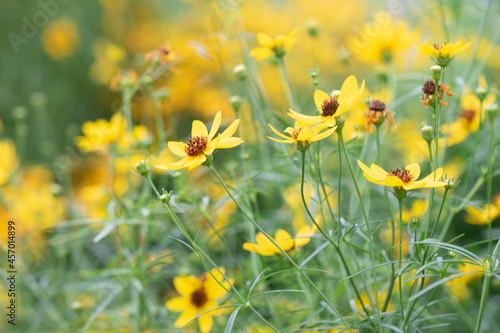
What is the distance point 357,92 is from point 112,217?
0.52 meters

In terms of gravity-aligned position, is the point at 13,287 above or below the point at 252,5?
below

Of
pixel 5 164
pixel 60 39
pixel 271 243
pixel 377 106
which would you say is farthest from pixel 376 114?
pixel 60 39

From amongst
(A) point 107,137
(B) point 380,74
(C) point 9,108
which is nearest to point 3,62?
(C) point 9,108

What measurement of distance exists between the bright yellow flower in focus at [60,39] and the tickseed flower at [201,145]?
5.72ft

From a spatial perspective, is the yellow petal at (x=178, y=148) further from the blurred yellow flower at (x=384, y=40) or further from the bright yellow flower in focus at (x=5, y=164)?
the bright yellow flower in focus at (x=5, y=164)

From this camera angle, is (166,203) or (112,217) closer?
(166,203)

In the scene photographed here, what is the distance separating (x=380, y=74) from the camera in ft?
3.46

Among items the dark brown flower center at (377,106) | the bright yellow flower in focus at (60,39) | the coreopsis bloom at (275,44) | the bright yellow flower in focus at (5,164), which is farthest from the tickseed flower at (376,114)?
the bright yellow flower in focus at (60,39)

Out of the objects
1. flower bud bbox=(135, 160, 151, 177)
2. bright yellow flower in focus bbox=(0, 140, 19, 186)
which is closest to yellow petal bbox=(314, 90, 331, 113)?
flower bud bbox=(135, 160, 151, 177)

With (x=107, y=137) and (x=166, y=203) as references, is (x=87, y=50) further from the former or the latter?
(x=166, y=203)

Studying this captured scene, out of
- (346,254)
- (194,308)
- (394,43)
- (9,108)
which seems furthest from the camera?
(9,108)

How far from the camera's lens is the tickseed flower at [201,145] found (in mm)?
557

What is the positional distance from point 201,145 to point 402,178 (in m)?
0.25

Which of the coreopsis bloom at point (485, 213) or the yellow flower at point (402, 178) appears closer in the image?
the yellow flower at point (402, 178)
